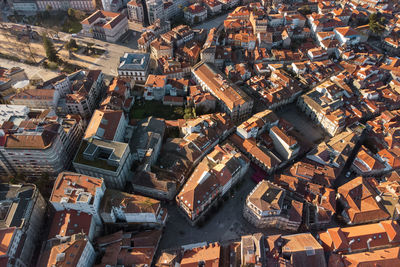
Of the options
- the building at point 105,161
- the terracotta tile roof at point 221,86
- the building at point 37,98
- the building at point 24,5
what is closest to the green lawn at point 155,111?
the terracotta tile roof at point 221,86

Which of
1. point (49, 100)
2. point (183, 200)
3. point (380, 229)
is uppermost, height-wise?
point (49, 100)

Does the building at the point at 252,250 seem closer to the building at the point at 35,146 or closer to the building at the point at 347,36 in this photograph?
the building at the point at 35,146

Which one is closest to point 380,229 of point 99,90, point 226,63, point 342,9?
point 226,63

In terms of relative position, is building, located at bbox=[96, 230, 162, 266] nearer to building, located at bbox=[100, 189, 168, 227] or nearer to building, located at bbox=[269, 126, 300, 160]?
building, located at bbox=[100, 189, 168, 227]

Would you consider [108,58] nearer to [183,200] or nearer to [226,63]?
[226,63]

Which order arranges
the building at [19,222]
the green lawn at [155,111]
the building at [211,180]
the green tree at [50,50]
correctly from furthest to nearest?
the green tree at [50,50] < the green lawn at [155,111] < the building at [211,180] < the building at [19,222]

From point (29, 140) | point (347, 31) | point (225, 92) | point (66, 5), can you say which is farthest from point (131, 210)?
point (66, 5)

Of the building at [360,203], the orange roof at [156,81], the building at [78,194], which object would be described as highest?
the orange roof at [156,81]
